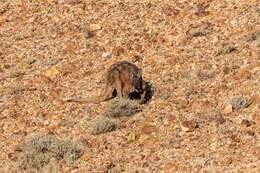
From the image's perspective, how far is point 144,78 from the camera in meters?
13.0

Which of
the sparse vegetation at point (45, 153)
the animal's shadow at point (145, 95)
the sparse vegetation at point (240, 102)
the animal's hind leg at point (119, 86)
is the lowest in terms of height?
the sparse vegetation at point (45, 153)

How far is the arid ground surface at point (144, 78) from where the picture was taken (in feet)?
31.8

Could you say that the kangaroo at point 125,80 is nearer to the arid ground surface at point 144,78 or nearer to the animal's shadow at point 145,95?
the animal's shadow at point 145,95

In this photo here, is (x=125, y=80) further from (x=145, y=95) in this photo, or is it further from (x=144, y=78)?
(x=144, y=78)

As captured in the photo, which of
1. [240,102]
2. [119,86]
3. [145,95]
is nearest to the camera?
[240,102]

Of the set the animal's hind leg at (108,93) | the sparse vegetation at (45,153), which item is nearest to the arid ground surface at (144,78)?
the sparse vegetation at (45,153)

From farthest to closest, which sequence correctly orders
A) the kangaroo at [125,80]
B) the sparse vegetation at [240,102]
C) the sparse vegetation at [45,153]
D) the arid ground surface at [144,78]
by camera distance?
the kangaroo at [125,80] < the sparse vegetation at [240,102] < the sparse vegetation at [45,153] < the arid ground surface at [144,78]

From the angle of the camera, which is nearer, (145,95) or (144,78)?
(145,95)

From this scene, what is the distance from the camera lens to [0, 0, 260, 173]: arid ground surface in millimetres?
9680

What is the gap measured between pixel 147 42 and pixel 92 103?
350 cm

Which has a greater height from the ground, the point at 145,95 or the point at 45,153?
the point at 145,95

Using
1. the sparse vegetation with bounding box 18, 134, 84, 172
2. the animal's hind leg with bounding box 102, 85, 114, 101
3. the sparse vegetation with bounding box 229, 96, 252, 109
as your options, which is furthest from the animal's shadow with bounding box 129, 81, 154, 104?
the sparse vegetation with bounding box 18, 134, 84, 172

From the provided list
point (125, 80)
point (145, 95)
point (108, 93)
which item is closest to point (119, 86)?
point (125, 80)

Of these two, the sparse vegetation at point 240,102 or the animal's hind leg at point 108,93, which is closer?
the sparse vegetation at point 240,102
